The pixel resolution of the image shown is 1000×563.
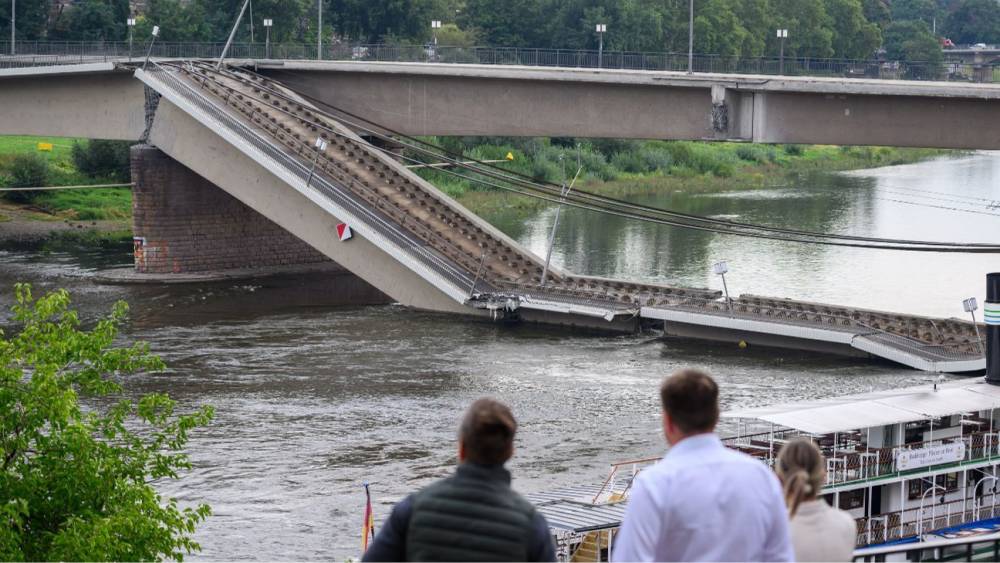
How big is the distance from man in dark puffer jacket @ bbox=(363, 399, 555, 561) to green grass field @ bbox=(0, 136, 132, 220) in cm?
5711

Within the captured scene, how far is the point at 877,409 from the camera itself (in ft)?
71.5

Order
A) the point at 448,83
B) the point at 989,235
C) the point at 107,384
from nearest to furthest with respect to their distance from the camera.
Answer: the point at 107,384 < the point at 448,83 < the point at 989,235

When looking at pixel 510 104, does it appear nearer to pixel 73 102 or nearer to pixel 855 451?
A: pixel 73 102

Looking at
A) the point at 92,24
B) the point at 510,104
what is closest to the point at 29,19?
the point at 92,24

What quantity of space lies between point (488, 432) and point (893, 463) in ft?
53.6

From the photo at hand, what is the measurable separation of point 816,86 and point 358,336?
1226 cm

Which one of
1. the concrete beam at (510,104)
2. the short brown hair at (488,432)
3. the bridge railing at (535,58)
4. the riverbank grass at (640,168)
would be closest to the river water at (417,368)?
the concrete beam at (510,104)

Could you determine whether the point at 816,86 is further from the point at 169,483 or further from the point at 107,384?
the point at 107,384

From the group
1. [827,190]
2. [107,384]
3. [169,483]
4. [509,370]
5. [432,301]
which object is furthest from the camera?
[827,190]

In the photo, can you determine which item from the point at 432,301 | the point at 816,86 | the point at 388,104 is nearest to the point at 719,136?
the point at 816,86

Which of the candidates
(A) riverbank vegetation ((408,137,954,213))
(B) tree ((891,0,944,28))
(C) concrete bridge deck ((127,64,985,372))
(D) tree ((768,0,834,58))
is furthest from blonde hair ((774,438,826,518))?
(B) tree ((891,0,944,28))

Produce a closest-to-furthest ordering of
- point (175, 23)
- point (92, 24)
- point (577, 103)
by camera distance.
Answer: point (577, 103) < point (175, 23) < point (92, 24)

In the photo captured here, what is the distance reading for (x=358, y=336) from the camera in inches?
1478

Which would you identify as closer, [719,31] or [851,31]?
[719,31]
